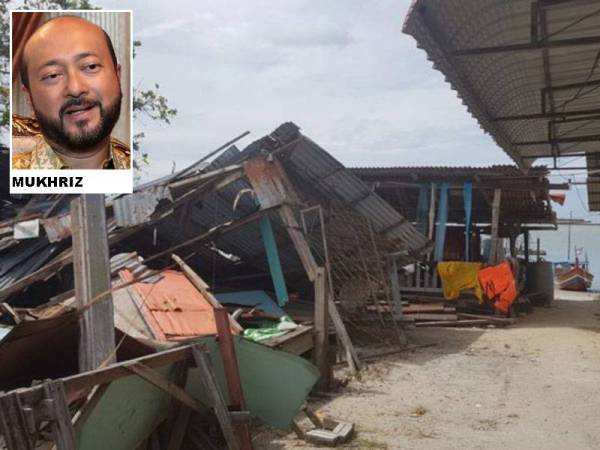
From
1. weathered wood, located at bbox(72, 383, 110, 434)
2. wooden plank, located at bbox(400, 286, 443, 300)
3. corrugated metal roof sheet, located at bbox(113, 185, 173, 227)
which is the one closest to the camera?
weathered wood, located at bbox(72, 383, 110, 434)

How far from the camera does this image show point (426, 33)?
3271 mm

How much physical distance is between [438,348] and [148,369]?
7.80 m

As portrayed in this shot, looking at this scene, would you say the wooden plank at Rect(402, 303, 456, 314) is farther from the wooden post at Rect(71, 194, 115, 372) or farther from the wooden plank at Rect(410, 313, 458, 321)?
the wooden post at Rect(71, 194, 115, 372)

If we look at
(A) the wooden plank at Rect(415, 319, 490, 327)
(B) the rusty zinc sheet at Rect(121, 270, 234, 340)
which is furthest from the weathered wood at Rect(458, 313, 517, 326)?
(B) the rusty zinc sheet at Rect(121, 270, 234, 340)

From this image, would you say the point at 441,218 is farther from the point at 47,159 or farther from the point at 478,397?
the point at 47,159

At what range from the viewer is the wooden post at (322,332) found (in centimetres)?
767

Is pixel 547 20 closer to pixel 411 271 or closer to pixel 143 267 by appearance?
pixel 143 267

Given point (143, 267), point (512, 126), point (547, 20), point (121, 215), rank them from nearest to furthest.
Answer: point (547, 20), point (512, 126), point (143, 267), point (121, 215)

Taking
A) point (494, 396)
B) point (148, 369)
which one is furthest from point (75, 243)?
point (494, 396)

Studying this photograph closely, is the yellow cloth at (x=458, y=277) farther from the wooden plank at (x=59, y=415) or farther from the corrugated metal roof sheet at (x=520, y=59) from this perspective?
the wooden plank at (x=59, y=415)

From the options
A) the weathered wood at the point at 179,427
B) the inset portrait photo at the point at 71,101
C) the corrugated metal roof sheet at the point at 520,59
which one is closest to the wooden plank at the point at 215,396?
the weathered wood at the point at 179,427

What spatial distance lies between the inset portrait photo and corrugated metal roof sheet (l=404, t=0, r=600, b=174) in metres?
2.27

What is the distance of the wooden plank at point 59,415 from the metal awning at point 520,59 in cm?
268

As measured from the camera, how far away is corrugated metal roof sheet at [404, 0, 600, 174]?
3121mm
